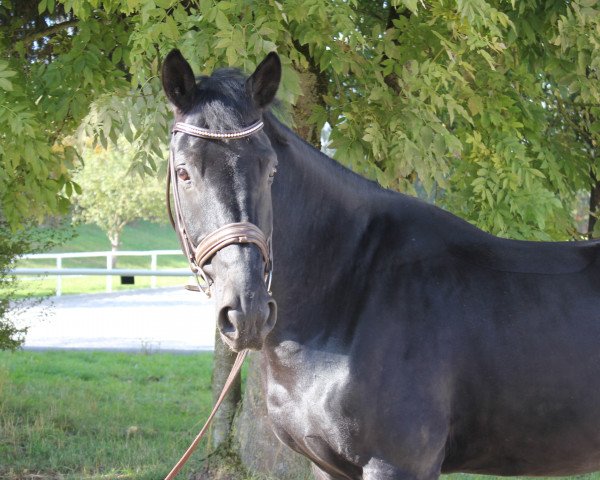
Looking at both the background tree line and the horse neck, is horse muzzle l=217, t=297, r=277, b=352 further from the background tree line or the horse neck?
the background tree line

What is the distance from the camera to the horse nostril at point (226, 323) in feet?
7.80

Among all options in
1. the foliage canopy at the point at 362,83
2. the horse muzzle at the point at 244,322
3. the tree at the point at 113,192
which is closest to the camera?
the horse muzzle at the point at 244,322

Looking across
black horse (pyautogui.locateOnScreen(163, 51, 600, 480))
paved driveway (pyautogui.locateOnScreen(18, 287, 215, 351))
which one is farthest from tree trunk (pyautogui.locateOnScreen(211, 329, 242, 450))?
paved driveway (pyautogui.locateOnScreen(18, 287, 215, 351))

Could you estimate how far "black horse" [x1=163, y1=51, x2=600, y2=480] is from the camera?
261 cm

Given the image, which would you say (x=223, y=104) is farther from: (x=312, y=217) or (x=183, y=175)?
(x=312, y=217)

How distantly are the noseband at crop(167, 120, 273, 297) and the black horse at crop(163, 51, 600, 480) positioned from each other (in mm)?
22

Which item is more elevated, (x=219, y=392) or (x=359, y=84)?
(x=359, y=84)

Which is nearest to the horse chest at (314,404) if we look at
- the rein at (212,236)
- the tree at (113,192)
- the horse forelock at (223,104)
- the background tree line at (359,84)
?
the rein at (212,236)

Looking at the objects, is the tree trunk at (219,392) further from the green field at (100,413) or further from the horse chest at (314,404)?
the horse chest at (314,404)

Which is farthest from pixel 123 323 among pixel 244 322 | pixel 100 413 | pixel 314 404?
pixel 244 322

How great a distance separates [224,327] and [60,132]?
357cm

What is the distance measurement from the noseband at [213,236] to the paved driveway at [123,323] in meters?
6.87

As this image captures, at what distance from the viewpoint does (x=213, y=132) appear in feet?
8.30

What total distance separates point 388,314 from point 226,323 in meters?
0.69
